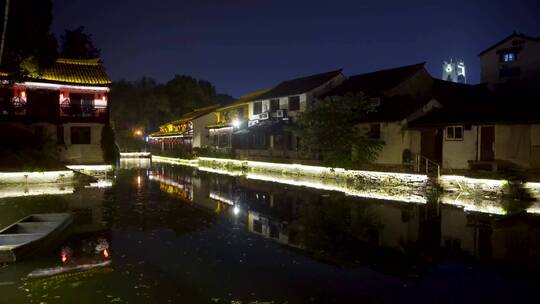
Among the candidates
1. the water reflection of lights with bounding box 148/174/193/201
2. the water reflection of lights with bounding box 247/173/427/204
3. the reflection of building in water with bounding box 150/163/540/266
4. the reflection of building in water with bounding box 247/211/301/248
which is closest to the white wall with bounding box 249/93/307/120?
the water reflection of lights with bounding box 247/173/427/204

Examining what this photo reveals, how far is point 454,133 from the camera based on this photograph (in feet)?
80.8

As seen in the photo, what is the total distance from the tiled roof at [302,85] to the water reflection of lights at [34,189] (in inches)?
958

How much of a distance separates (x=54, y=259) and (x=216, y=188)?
14.4 m

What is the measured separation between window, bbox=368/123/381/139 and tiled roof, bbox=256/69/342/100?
1125 centimetres

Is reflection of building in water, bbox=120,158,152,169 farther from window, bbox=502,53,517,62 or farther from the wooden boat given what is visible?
window, bbox=502,53,517,62

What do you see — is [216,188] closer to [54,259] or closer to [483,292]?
[54,259]

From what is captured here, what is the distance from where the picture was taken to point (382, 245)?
1113 centimetres

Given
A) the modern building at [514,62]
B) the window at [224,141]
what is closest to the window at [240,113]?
the window at [224,141]

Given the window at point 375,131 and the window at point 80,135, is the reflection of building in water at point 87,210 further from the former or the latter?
the window at point 375,131

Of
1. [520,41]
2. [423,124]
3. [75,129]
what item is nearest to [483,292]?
[423,124]

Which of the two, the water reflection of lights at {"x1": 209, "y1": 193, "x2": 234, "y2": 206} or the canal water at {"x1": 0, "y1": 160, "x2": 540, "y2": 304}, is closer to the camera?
the canal water at {"x1": 0, "y1": 160, "x2": 540, "y2": 304}

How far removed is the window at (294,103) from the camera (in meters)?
40.3

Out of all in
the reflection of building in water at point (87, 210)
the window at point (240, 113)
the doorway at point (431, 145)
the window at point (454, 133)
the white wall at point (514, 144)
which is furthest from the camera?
the window at point (240, 113)

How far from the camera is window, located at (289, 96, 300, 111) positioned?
4033 centimetres
